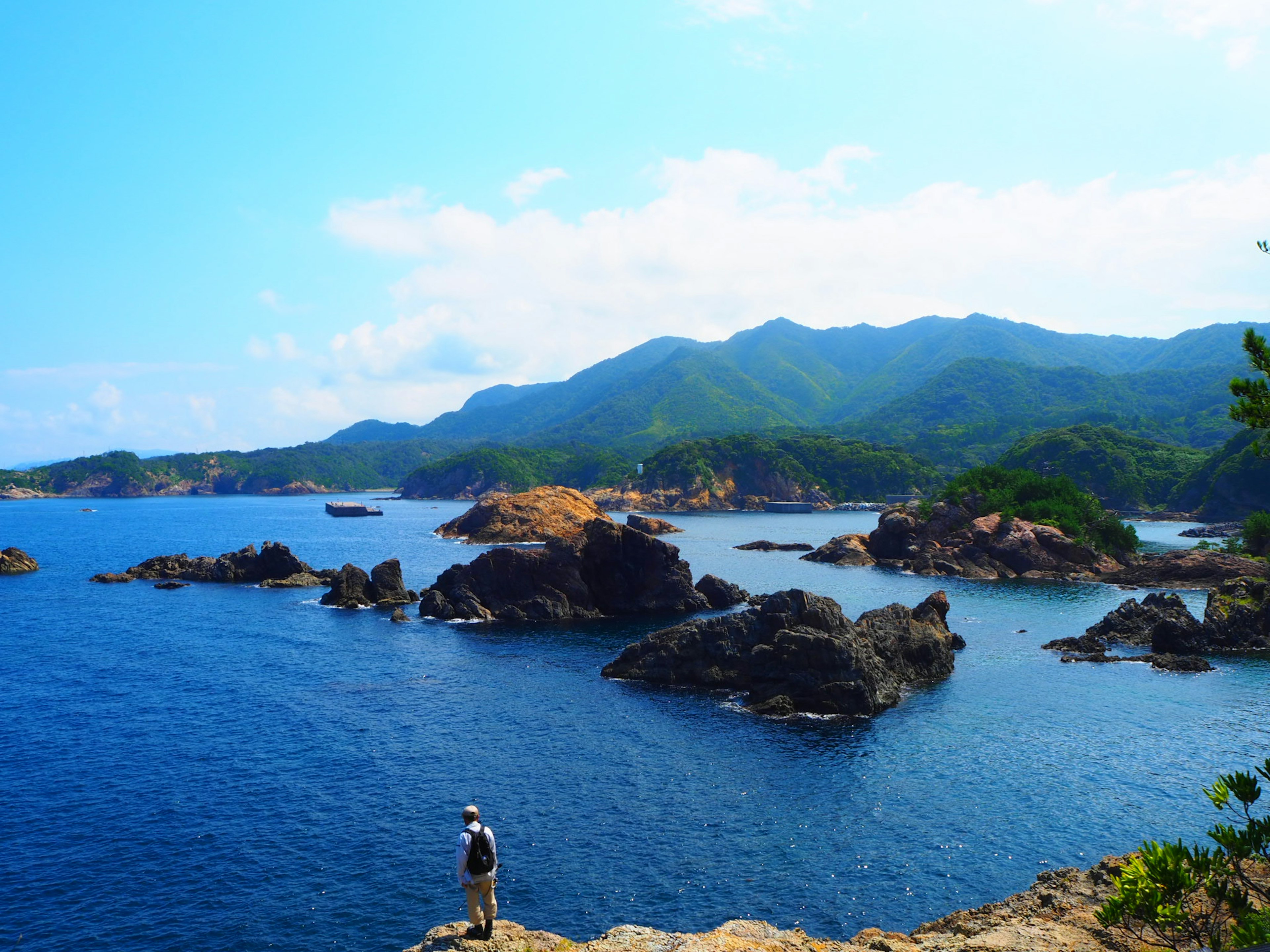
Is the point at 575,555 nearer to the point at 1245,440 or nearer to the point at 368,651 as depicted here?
the point at 368,651

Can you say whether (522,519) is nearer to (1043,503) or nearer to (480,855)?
(1043,503)

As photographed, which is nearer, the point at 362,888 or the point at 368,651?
the point at 362,888

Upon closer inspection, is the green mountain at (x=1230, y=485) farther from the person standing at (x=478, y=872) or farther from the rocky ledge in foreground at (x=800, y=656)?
the person standing at (x=478, y=872)

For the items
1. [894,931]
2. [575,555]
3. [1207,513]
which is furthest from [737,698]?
[1207,513]

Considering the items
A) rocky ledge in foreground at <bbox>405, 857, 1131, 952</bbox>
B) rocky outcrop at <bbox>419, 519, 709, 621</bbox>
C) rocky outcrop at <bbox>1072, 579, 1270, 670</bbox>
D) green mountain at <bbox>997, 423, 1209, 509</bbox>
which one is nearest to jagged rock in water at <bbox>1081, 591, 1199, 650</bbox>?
rocky outcrop at <bbox>1072, 579, 1270, 670</bbox>

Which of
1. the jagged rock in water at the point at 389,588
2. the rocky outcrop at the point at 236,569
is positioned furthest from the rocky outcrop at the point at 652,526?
the jagged rock in water at the point at 389,588

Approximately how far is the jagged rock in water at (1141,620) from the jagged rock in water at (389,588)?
67085 millimetres

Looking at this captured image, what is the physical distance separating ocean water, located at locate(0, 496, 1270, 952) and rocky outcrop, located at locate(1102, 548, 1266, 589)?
39.0 meters

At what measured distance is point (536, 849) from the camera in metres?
30.3

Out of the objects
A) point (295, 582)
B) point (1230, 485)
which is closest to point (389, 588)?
point (295, 582)

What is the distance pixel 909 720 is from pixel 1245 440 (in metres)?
167

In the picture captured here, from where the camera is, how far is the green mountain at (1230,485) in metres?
155

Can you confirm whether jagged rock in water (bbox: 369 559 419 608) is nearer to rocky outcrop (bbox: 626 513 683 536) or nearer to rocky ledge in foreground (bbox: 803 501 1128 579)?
rocky ledge in foreground (bbox: 803 501 1128 579)

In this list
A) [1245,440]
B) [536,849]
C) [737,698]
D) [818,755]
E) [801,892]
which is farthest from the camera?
[1245,440]
